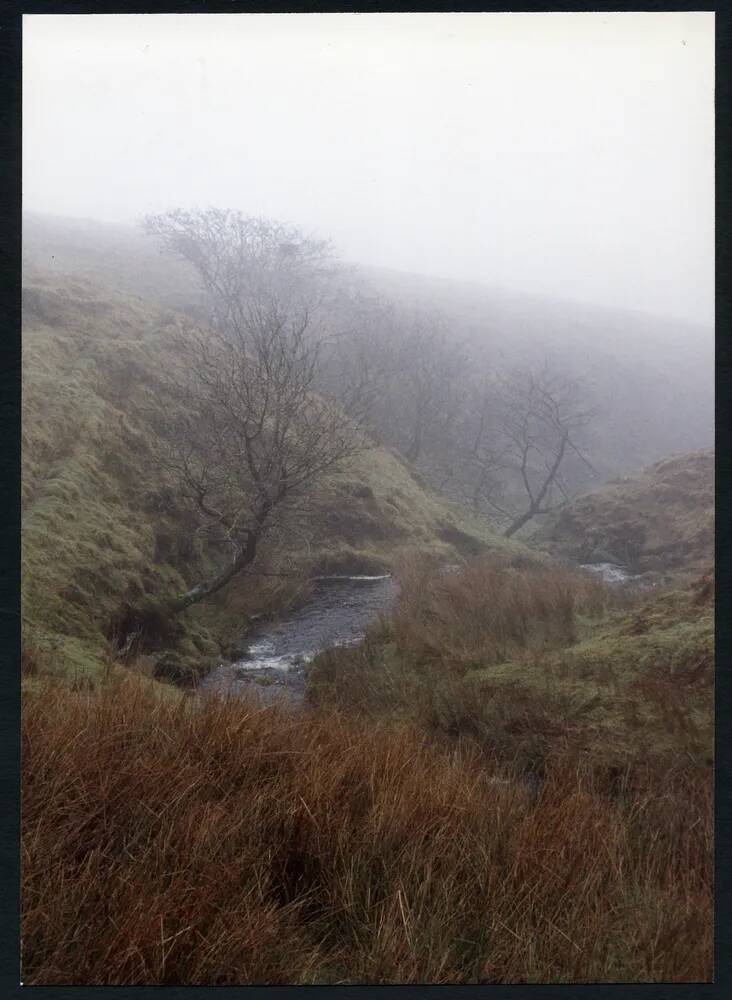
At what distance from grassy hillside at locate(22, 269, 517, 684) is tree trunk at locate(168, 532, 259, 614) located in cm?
5

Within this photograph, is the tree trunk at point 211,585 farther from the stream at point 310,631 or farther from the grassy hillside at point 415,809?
the grassy hillside at point 415,809

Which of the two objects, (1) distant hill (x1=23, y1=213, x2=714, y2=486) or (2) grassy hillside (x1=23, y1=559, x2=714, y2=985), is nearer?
(2) grassy hillside (x1=23, y1=559, x2=714, y2=985)

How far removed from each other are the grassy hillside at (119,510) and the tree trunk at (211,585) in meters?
0.05

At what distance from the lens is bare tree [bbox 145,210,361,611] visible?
144 inches

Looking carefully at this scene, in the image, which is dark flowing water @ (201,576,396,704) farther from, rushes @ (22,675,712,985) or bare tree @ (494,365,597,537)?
bare tree @ (494,365,597,537)

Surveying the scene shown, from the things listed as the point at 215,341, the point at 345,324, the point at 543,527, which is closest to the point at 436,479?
the point at 543,527

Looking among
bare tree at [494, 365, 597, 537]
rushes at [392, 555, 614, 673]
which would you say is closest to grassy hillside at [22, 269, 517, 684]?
rushes at [392, 555, 614, 673]

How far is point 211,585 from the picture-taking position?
11.8ft

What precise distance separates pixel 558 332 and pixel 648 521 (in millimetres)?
1103

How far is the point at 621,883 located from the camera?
9.16 ft

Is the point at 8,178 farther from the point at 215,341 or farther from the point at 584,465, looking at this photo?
the point at 584,465

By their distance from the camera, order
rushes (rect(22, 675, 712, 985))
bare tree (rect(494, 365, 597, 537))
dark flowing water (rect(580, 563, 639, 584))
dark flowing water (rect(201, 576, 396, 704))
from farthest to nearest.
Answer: bare tree (rect(494, 365, 597, 537)), dark flowing water (rect(580, 563, 639, 584)), dark flowing water (rect(201, 576, 396, 704)), rushes (rect(22, 675, 712, 985))

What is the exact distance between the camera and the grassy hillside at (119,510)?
353cm

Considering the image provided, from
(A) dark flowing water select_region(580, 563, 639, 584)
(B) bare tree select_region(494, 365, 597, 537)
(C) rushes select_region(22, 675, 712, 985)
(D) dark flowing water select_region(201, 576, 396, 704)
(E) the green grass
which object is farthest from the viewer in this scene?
(B) bare tree select_region(494, 365, 597, 537)
